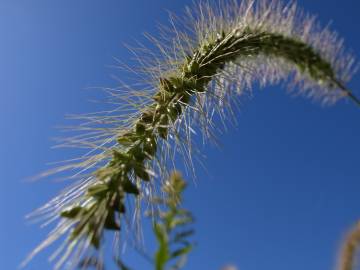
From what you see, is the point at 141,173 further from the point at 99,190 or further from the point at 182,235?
the point at 182,235

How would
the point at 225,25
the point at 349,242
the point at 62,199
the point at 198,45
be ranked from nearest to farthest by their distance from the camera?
the point at 62,199 < the point at 349,242 < the point at 198,45 < the point at 225,25

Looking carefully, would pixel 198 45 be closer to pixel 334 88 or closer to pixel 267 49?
pixel 267 49

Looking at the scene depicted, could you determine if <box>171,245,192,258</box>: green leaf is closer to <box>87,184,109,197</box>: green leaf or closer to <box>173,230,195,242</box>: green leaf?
<box>173,230,195,242</box>: green leaf

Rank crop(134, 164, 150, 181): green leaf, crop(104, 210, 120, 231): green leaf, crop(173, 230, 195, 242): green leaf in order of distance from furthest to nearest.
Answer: crop(134, 164, 150, 181): green leaf, crop(104, 210, 120, 231): green leaf, crop(173, 230, 195, 242): green leaf

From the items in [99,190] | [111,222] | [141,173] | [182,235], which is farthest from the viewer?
[141,173]

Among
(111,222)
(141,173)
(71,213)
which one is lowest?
(111,222)

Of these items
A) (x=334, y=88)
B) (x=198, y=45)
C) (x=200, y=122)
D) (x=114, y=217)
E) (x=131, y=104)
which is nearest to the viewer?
(x=114, y=217)

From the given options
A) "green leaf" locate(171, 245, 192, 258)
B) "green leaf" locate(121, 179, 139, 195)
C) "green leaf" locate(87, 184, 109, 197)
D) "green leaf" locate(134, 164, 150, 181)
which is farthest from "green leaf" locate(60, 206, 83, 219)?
"green leaf" locate(171, 245, 192, 258)

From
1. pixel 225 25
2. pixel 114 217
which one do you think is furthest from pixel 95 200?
pixel 225 25

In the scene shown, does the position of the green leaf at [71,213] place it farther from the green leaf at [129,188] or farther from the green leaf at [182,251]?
the green leaf at [182,251]

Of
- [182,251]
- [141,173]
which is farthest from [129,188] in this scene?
[182,251]

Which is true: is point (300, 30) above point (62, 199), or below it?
above
